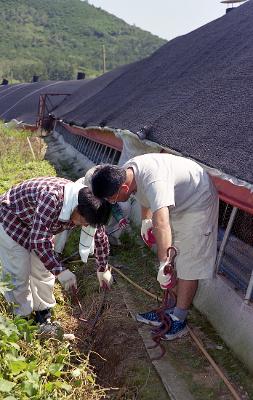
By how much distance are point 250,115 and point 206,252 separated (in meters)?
1.35

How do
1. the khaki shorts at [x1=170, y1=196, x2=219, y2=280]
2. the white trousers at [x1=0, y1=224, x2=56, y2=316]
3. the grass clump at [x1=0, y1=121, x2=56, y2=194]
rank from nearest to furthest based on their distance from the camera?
the white trousers at [x1=0, y1=224, x2=56, y2=316] → the khaki shorts at [x1=170, y1=196, x2=219, y2=280] → the grass clump at [x1=0, y1=121, x2=56, y2=194]

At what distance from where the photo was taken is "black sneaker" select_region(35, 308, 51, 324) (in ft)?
13.5

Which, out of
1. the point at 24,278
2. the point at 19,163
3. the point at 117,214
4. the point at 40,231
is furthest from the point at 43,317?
the point at 19,163

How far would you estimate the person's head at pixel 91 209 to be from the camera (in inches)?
127

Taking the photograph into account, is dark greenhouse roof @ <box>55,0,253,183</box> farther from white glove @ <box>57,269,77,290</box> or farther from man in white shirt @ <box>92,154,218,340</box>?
white glove @ <box>57,269,77,290</box>

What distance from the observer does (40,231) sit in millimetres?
3408

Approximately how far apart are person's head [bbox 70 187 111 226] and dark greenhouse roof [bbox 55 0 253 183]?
1.01 metres

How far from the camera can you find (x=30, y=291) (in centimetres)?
395

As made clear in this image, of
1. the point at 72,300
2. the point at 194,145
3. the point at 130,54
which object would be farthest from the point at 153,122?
the point at 130,54

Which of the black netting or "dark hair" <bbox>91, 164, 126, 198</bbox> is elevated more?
"dark hair" <bbox>91, 164, 126, 198</bbox>

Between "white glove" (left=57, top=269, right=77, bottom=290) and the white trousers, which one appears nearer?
"white glove" (left=57, top=269, right=77, bottom=290)

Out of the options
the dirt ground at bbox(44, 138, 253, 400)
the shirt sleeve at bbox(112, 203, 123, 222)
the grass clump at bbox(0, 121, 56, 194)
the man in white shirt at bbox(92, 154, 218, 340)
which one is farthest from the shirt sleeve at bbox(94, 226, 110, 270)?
the grass clump at bbox(0, 121, 56, 194)

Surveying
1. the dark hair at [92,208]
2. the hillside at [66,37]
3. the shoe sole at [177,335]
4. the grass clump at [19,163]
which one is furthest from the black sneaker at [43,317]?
the hillside at [66,37]

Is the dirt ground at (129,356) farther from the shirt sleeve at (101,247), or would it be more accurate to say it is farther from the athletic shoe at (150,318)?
the shirt sleeve at (101,247)
